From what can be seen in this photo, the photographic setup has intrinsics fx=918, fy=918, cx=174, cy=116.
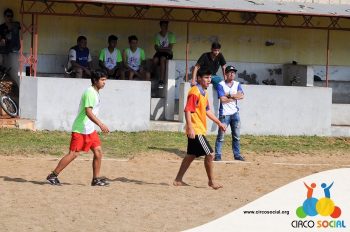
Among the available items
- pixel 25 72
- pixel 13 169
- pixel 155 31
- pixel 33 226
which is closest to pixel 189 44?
pixel 155 31

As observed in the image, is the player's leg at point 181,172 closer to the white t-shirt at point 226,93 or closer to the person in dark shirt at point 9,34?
the white t-shirt at point 226,93

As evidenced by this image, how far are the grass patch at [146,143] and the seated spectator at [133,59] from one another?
5.70 feet

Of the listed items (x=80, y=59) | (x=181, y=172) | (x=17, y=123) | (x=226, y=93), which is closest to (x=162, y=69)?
(x=80, y=59)

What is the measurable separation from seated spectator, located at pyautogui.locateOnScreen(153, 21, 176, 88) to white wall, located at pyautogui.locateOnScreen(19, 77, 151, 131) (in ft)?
4.66

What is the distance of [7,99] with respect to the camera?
65.0 feet

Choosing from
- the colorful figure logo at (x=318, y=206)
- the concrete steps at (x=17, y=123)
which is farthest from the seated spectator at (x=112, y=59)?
the colorful figure logo at (x=318, y=206)

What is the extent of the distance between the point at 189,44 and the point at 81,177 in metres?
8.89

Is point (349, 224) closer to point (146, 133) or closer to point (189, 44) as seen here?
point (146, 133)

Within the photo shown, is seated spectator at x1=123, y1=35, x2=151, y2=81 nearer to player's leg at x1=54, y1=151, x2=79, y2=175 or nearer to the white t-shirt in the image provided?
the white t-shirt

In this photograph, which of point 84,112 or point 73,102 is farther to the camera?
point 73,102

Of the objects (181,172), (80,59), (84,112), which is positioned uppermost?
(80,59)

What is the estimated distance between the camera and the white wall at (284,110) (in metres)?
20.6

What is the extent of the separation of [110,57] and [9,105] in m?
2.61

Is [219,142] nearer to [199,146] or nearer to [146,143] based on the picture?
[146,143]
